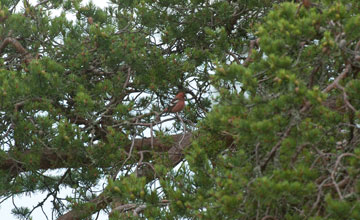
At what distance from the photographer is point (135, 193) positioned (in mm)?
4496

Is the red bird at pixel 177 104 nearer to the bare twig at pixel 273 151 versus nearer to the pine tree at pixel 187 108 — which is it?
the pine tree at pixel 187 108

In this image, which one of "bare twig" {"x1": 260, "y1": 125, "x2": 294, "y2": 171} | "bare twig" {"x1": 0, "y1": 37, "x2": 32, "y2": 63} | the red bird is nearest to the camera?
"bare twig" {"x1": 260, "y1": 125, "x2": 294, "y2": 171}

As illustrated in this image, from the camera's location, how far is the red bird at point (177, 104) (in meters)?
6.41

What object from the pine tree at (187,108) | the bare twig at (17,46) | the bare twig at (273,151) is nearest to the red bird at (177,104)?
the pine tree at (187,108)

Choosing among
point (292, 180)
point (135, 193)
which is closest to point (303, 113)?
point (292, 180)

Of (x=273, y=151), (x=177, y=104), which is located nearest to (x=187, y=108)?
(x=177, y=104)

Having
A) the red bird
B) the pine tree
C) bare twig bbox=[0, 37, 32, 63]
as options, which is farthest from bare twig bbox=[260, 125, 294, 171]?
bare twig bbox=[0, 37, 32, 63]

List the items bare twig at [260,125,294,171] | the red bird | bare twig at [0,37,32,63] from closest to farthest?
bare twig at [260,125,294,171] → bare twig at [0,37,32,63] → the red bird

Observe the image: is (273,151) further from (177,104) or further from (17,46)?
(17,46)

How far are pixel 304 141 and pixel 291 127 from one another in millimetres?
108

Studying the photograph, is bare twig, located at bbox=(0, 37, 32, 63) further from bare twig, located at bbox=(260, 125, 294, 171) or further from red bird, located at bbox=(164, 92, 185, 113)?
bare twig, located at bbox=(260, 125, 294, 171)

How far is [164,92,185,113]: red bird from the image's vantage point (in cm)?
641

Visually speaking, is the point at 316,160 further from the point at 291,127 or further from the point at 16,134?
the point at 16,134

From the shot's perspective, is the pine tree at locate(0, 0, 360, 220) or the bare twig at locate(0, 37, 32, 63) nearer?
the pine tree at locate(0, 0, 360, 220)
